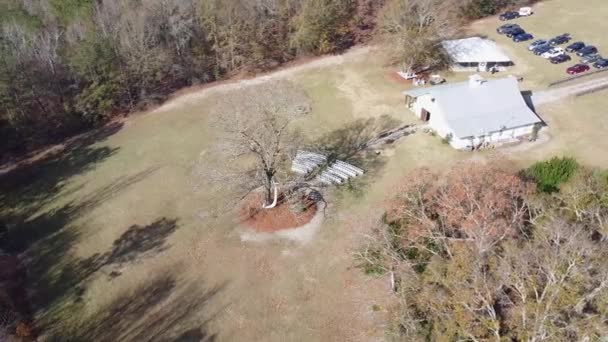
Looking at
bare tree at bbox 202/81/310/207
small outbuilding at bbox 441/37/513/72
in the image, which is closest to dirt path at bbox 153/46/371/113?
bare tree at bbox 202/81/310/207

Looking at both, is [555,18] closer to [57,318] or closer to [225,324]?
[225,324]

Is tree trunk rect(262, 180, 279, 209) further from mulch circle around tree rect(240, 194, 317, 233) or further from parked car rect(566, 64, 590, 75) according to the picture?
parked car rect(566, 64, 590, 75)

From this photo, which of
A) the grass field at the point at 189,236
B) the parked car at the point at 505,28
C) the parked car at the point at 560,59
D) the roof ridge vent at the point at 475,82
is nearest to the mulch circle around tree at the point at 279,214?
the grass field at the point at 189,236

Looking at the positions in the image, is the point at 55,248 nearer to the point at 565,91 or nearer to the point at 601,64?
the point at 565,91

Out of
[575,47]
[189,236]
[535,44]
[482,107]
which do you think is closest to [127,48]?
[189,236]

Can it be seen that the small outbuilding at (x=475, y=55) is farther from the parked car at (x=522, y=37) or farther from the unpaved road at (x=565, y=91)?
the unpaved road at (x=565, y=91)

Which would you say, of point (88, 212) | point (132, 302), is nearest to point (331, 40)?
point (88, 212)
